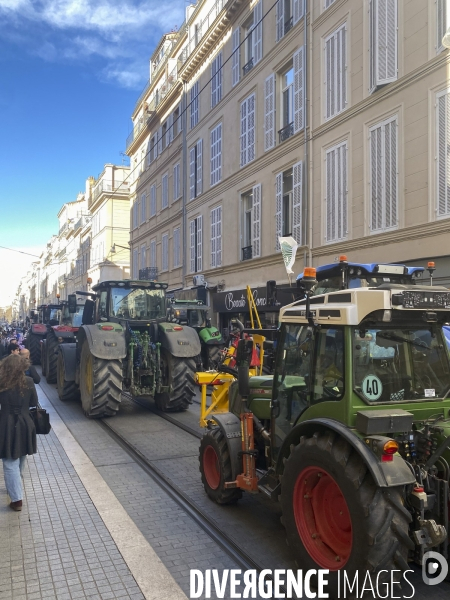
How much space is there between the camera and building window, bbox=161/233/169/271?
29.6 m

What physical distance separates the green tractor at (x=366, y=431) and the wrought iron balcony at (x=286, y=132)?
13.8 metres

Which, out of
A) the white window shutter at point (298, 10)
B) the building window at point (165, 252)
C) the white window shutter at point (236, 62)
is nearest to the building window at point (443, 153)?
the white window shutter at point (298, 10)

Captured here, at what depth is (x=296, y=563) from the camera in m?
3.85

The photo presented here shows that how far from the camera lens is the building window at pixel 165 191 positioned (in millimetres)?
29734

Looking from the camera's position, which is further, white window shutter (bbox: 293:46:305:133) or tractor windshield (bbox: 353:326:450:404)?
white window shutter (bbox: 293:46:305:133)

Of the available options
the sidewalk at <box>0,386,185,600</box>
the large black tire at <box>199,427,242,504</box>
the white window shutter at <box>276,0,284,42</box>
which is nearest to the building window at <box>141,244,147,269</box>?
the white window shutter at <box>276,0,284,42</box>

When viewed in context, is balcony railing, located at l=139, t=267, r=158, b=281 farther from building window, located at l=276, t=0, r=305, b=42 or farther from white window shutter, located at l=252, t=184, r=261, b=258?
building window, located at l=276, t=0, r=305, b=42

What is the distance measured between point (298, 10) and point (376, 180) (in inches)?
287

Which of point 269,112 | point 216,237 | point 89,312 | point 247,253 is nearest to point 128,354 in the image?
point 89,312

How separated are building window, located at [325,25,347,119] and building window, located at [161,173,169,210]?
15.9 metres

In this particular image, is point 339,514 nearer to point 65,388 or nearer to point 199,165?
point 65,388

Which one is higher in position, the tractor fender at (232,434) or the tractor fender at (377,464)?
the tractor fender at (377,464)

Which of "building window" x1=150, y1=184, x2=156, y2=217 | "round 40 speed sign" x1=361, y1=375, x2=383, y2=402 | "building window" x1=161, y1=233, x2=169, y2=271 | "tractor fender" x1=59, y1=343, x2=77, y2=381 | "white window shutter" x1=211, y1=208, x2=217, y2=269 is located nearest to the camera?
"round 40 speed sign" x1=361, y1=375, x2=383, y2=402

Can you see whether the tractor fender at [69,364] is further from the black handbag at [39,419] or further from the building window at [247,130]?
the building window at [247,130]
